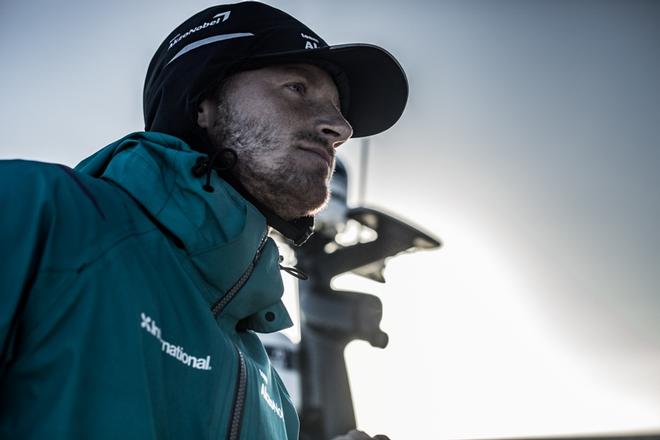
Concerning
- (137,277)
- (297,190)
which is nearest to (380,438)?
(297,190)

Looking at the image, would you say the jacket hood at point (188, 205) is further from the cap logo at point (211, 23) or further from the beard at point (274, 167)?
the cap logo at point (211, 23)

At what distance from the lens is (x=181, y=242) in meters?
1.51

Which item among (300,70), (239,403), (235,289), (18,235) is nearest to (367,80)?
(300,70)

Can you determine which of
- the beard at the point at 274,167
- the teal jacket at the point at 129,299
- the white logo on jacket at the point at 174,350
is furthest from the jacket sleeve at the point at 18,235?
the beard at the point at 274,167

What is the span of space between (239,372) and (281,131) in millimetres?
898

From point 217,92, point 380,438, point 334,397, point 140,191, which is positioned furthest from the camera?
point 334,397

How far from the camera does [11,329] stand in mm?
1110

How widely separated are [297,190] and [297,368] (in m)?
5.89

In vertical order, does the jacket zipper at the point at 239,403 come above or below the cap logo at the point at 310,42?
below

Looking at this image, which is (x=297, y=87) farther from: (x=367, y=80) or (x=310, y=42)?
(x=367, y=80)

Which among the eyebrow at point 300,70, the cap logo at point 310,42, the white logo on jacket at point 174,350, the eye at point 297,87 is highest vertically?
the cap logo at point 310,42

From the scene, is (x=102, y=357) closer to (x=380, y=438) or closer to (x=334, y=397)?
(x=380, y=438)

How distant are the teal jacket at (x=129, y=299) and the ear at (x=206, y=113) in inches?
20.1

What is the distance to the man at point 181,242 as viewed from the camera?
1151 millimetres
